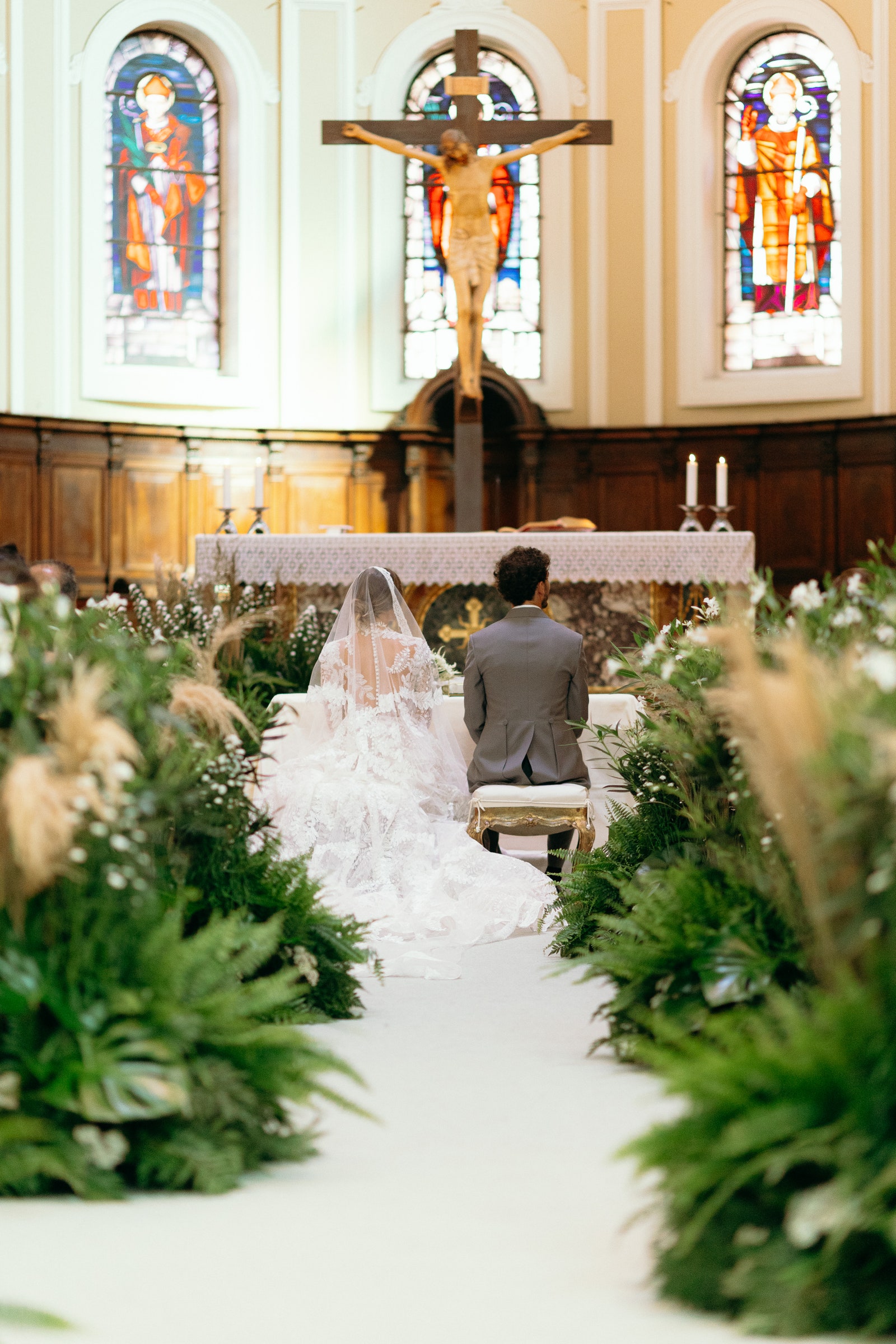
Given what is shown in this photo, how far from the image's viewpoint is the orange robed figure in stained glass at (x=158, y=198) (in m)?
13.6

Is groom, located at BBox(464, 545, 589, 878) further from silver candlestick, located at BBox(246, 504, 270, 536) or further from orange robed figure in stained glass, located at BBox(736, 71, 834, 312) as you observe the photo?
orange robed figure in stained glass, located at BBox(736, 71, 834, 312)

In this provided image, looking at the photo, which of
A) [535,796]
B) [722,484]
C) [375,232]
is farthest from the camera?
[375,232]

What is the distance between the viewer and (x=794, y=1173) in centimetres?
244

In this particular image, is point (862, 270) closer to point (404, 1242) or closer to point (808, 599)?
point (808, 599)

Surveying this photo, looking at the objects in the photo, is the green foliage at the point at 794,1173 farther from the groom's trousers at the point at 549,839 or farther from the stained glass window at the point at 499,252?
the stained glass window at the point at 499,252

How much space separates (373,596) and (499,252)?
7995 millimetres

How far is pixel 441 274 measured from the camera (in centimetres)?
1409

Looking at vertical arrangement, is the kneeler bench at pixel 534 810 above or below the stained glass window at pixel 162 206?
below

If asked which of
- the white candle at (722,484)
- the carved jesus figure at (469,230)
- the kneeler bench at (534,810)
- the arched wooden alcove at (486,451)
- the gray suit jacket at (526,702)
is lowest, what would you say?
the kneeler bench at (534,810)

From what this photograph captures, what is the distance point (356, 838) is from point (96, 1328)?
401 cm

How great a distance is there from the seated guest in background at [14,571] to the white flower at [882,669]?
214 centimetres

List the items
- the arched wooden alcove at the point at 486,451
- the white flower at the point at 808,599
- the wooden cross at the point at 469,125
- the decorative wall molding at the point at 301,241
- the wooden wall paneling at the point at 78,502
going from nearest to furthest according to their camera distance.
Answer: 1. the white flower at the point at 808,599
2. the wooden cross at the point at 469,125
3. the wooden wall paneling at the point at 78,502
4. the arched wooden alcove at the point at 486,451
5. the decorative wall molding at the point at 301,241

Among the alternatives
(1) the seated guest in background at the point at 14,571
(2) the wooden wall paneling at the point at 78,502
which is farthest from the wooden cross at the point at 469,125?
(1) the seated guest in background at the point at 14,571

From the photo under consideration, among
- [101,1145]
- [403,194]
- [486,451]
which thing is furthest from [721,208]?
[101,1145]
